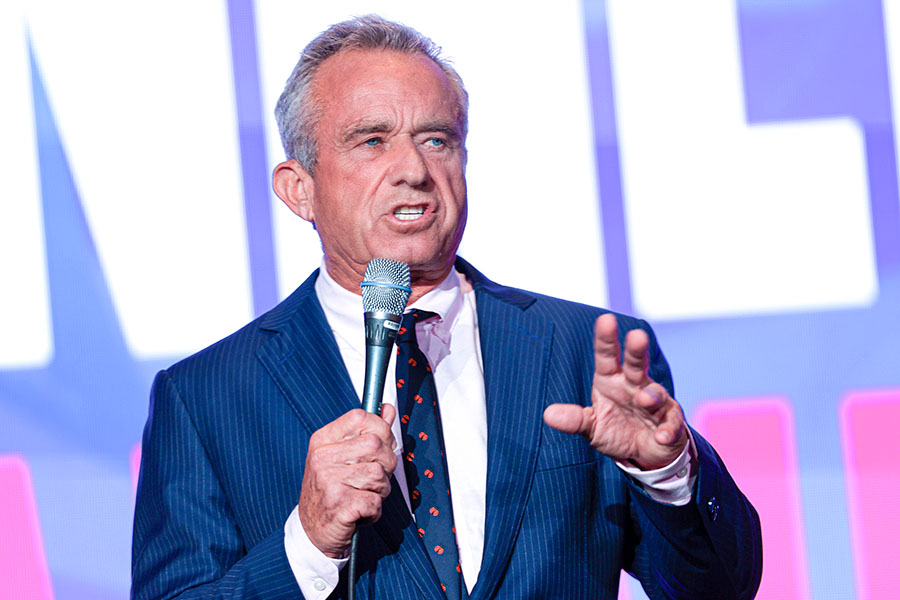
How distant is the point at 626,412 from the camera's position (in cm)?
163

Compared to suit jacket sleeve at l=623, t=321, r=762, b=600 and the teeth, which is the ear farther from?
suit jacket sleeve at l=623, t=321, r=762, b=600

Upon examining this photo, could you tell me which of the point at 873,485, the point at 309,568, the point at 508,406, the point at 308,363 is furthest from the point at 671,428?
the point at 873,485

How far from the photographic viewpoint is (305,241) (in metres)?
3.09

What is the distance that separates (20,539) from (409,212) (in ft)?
5.65

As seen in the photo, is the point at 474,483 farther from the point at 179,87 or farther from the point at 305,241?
the point at 179,87

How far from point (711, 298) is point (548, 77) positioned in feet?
2.71

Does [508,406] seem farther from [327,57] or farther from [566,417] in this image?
[327,57]

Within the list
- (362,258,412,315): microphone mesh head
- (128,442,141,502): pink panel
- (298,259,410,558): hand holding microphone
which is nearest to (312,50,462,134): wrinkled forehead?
(362,258,412,315): microphone mesh head

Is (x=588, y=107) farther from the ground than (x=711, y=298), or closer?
farther from the ground

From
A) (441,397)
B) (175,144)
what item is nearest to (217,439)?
(441,397)

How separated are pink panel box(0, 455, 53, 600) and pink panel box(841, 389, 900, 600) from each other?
2.34 metres

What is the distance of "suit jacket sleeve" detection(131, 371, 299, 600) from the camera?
65.7 inches

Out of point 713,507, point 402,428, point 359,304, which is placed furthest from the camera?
point 359,304

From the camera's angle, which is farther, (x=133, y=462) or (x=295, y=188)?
(x=133, y=462)
